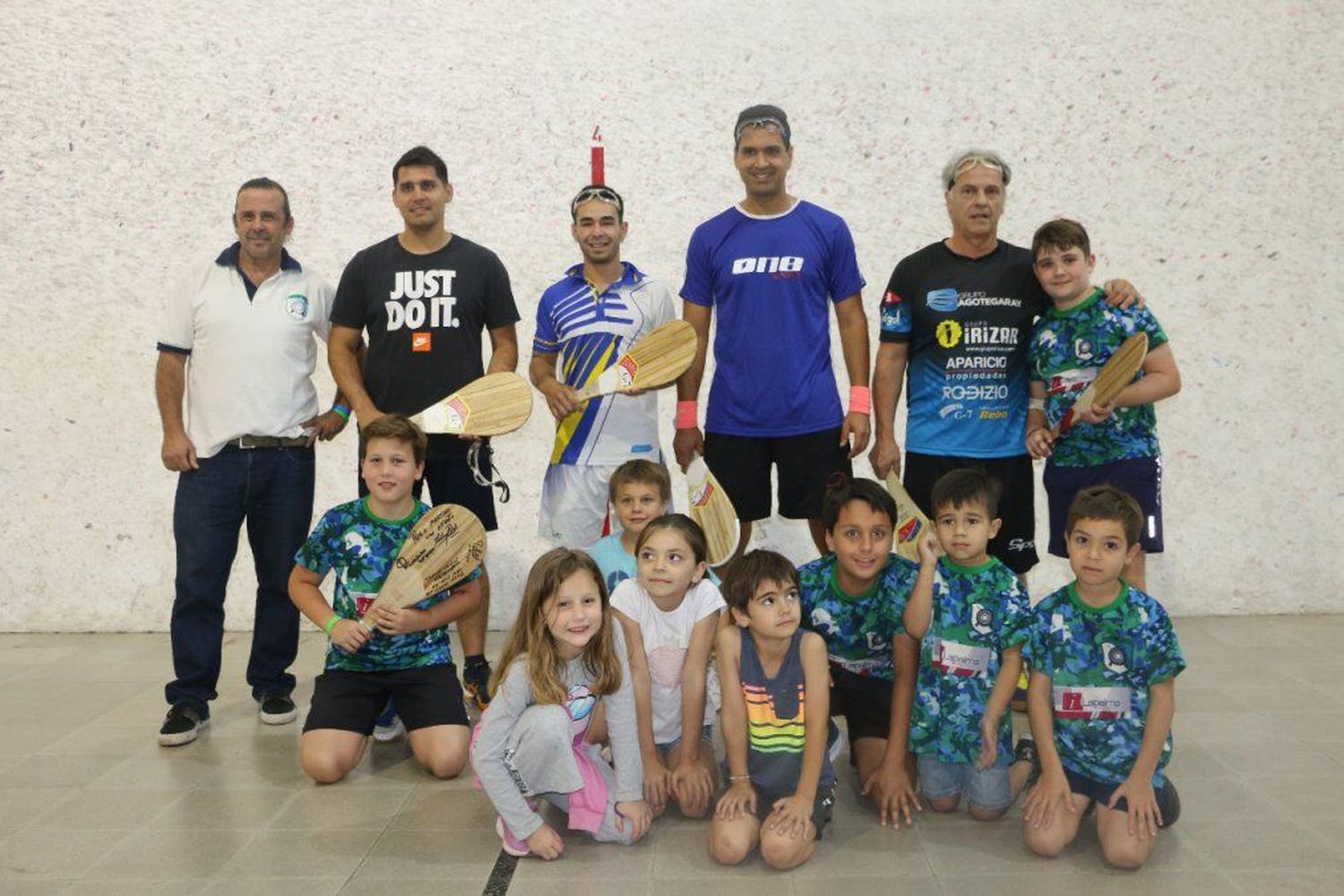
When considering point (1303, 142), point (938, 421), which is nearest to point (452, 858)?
point (938, 421)

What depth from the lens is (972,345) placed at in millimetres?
2758

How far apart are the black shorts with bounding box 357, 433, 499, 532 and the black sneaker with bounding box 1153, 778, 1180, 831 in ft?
5.52

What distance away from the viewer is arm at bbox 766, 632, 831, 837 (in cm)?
213

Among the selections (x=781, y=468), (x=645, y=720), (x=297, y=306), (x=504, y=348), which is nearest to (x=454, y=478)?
(x=504, y=348)

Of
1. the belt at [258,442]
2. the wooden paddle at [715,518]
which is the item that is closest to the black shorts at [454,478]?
the belt at [258,442]

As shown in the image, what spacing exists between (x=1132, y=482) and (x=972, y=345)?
0.48m

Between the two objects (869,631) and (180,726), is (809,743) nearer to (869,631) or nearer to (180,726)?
(869,631)

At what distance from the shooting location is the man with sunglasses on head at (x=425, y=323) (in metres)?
2.94

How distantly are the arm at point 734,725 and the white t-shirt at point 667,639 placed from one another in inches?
5.8

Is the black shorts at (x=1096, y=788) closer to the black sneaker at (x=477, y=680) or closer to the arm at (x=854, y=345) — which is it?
the arm at (x=854, y=345)

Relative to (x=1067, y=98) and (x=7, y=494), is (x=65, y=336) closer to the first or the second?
(x=7, y=494)

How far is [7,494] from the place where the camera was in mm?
4086

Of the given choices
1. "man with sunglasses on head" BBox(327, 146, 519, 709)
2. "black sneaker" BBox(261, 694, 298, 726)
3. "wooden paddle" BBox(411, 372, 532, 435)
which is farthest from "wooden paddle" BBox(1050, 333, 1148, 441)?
"black sneaker" BBox(261, 694, 298, 726)

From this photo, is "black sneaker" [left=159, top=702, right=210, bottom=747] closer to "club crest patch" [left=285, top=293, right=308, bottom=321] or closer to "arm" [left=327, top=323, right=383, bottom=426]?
"arm" [left=327, top=323, right=383, bottom=426]
